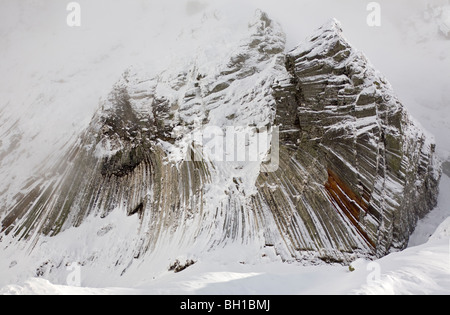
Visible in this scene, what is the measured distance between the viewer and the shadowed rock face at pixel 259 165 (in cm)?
2095

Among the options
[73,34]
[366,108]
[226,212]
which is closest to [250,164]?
[226,212]

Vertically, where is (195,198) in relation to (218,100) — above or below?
below

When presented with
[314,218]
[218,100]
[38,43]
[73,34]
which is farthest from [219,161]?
[38,43]

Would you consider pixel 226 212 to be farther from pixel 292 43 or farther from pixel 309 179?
pixel 292 43

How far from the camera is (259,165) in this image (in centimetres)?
2656

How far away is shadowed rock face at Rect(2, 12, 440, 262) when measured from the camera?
20953mm

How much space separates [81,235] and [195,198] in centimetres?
1372

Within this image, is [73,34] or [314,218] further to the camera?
[73,34]

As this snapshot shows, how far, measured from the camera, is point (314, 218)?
22000 mm

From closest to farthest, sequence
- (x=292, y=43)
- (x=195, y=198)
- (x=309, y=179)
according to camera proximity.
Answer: (x=309, y=179), (x=195, y=198), (x=292, y=43)
